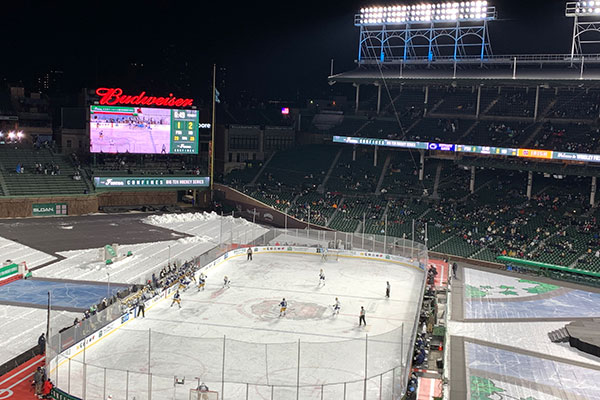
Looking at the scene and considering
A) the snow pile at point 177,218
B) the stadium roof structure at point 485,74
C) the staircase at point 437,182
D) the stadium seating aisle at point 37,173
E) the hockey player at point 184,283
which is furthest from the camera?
the staircase at point 437,182

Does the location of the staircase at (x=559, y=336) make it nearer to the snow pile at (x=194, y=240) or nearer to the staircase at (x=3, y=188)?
the snow pile at (x=194, y=240)

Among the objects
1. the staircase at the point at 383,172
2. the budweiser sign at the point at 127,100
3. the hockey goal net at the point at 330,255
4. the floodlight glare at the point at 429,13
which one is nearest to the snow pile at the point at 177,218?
the budweiser sign at the point at 127,100

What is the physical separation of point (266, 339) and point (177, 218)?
34187 mm

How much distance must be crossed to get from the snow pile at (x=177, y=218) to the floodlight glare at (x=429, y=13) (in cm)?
2527

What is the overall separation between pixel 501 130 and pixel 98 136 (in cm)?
3946

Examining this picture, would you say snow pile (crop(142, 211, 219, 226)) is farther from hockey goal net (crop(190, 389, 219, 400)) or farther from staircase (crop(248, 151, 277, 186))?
hockey goal net (crop(190, 389, 219, 400))

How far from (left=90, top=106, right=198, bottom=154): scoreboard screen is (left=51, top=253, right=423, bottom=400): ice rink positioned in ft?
75.8

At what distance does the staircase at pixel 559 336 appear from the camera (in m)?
31.4

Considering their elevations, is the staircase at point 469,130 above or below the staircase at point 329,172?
above

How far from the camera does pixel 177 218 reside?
2389 inches

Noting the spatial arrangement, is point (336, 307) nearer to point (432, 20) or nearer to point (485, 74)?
point (485, 74)

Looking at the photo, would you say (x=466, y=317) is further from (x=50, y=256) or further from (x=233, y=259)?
(x=50, y=256)

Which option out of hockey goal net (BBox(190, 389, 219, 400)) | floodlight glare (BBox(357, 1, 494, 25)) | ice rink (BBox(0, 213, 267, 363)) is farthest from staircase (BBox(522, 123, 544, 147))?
hockey goal net (BBox(190, 389, 219, 400))

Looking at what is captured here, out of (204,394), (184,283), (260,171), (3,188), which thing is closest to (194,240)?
(184,283)
